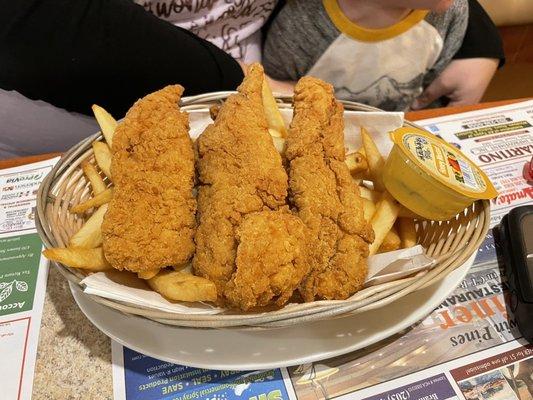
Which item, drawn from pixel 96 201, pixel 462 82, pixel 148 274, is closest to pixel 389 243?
pixel 148 274

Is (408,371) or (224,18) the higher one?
(224,18)

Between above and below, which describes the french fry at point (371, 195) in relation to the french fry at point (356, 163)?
below

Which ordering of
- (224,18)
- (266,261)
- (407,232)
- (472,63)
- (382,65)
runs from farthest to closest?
1. (472,63)
2. (382,65)
3. (224,18)
4. (407,232)
5. (266,261)

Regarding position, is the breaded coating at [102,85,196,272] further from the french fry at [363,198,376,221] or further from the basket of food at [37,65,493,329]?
the french fry at [363,198,376,221]

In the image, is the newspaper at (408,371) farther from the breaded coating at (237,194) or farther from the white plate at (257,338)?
the breaded coating at (237,194)

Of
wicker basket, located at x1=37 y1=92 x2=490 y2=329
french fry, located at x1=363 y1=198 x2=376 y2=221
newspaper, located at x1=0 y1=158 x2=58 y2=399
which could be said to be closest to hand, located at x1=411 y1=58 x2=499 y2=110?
wicker basket, located at x1=37 y1=92 x2=490 y2=329

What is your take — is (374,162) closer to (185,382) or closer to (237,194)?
(237,194)

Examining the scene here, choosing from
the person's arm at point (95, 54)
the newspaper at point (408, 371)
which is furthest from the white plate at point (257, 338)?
the person's arm at point (95, 54)
